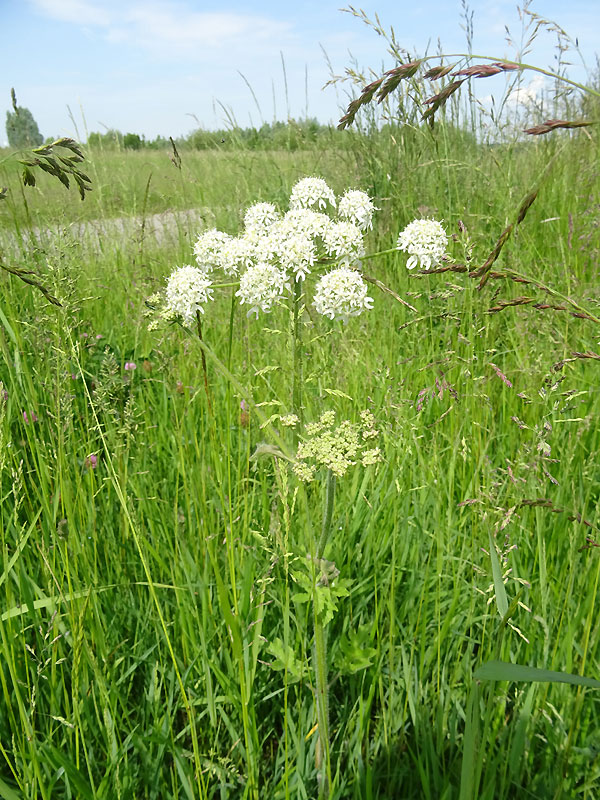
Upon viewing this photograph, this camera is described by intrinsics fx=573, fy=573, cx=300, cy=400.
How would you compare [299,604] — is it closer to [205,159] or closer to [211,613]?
[211,613]

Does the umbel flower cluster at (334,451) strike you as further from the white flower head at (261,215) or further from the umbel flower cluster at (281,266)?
the white flower head at (261,215)

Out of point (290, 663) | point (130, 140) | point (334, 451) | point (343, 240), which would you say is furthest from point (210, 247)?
point (130, 140)

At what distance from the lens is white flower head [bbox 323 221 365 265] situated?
4.98 feet

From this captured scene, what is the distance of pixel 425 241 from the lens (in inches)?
61.9

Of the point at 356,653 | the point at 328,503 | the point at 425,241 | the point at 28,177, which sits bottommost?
the point at 356,653

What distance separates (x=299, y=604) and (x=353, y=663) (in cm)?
20

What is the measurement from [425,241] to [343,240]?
0.23 meters

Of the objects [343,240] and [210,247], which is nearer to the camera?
[343,240]

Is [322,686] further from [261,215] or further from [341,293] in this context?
[261,215]

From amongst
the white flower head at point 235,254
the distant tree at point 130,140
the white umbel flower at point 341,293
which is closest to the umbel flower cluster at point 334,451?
the white umbel flower at point 341,293

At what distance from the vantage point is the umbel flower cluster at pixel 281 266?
1.45 meters

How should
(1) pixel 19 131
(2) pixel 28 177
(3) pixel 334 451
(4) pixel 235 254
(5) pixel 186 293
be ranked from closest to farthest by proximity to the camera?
(3) pixel 334 451, (2) pixel 28 177, (5) pixel 186 293, (4) pixel 235 254, (1) pixel 19 131

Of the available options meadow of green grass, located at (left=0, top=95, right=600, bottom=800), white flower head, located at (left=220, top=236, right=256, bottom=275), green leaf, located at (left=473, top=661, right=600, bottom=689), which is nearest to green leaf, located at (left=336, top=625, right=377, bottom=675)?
meadow of green grass, located at (left=0, top=95, right=600, bottom=800)

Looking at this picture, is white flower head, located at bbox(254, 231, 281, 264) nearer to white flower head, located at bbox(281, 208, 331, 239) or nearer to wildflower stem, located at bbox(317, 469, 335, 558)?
white flower head, located at bbox(281, 208, 331, 239)
